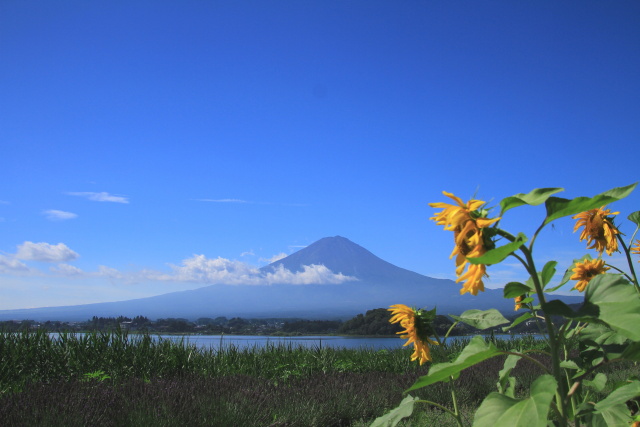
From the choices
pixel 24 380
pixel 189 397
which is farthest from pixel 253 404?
pixel 24 380

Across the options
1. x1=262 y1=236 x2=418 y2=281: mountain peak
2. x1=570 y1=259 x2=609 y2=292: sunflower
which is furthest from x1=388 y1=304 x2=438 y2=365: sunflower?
x1=262 y1=236 x2=418 y2=281: mountain peak

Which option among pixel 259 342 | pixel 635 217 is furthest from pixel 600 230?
pixel 259 342

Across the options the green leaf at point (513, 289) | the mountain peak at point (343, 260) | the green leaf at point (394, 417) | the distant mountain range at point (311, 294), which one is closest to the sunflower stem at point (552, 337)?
the green leaf at point (513, 289)

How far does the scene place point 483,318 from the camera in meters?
1.52

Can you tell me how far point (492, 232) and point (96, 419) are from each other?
134 inches

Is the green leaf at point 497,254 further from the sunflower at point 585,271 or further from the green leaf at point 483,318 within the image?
the sunflower at point 585,271

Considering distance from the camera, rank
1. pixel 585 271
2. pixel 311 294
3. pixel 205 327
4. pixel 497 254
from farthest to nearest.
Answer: pixel 311 294, pixel 205 327, pixel 585 271, pixel 497 254

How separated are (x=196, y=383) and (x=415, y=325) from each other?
3.48 meters

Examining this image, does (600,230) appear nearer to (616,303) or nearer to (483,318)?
(483,318)

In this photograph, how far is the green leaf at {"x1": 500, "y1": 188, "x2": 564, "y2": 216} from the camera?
0.96 metres

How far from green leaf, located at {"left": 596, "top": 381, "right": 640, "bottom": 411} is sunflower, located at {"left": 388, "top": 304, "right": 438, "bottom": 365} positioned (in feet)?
2.43

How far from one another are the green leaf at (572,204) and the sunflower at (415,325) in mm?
1018

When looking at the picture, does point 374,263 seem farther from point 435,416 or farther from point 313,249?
point 435,416

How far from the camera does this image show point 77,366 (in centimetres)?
601
